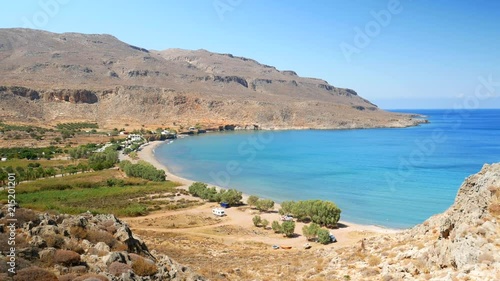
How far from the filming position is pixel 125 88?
168 meters

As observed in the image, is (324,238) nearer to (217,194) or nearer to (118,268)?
(217,194)

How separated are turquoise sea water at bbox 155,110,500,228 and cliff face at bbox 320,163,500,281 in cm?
2772

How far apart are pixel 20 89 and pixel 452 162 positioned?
14580 centimetres

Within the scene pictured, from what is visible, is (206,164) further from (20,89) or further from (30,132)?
(20,89)

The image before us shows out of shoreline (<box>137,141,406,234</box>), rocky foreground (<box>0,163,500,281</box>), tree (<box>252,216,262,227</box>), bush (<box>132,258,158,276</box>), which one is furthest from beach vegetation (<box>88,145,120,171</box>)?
bush (<box>132,258,158,276</box>)

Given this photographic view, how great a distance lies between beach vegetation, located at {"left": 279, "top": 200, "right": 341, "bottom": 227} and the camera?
39250 mm

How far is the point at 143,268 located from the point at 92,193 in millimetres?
41882

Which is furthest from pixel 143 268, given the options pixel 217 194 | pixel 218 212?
pixel 217 194

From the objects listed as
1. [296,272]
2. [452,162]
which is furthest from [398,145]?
[296,272]

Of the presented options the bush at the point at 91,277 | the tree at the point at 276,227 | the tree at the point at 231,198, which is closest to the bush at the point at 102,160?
the tree at the point at 231,198

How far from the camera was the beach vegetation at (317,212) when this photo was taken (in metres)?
39.2

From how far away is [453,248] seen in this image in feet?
38.8

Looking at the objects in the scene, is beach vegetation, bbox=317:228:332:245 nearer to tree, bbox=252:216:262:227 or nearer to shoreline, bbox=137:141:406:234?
shoreline, bbox=137:141:406:234

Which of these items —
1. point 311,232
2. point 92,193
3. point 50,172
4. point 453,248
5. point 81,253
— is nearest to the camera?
point 453,248
